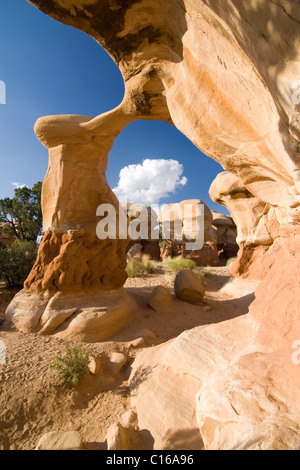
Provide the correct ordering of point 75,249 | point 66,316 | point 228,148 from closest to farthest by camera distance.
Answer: point 228,148 → point 66,316 → point 75,249

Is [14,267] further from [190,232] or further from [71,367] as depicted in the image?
[190,232]

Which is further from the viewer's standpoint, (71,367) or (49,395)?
(71,367)

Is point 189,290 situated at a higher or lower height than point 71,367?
higher

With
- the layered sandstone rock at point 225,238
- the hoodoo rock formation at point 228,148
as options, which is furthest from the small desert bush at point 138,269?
the layered sandstone rock at point 225,238

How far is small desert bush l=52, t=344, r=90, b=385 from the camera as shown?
126 inches

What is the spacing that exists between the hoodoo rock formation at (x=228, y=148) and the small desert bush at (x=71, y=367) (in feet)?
2.74

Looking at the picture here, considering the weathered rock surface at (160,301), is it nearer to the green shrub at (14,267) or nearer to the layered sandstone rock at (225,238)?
the green shrub at (14,267)

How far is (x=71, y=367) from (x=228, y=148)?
13.0ft

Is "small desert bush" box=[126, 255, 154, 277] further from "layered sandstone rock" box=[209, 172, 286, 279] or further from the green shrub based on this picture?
the green shrub

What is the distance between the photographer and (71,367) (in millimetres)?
3299

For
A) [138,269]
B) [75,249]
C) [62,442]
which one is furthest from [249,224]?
[62,442]

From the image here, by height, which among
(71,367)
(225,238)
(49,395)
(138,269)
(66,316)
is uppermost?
(225,238)

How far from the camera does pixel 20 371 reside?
328 cm

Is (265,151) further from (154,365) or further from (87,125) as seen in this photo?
(87,125)
